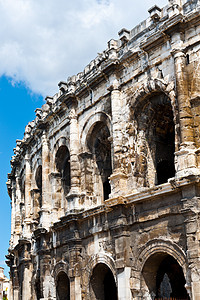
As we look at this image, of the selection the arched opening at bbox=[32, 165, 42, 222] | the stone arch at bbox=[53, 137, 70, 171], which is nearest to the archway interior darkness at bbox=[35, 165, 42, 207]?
the arched opening at bbox=[32, 165, 42, 222]

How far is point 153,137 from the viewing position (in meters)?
14.0

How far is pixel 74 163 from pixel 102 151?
3.32 feet

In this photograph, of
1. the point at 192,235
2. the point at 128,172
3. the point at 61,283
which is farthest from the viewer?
the point at 61,283

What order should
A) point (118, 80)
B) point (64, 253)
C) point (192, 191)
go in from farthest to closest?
1. point (64, 253)
2. point (118, 80)
3. point (192, 191)

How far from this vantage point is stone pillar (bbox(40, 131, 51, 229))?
57.9 ft

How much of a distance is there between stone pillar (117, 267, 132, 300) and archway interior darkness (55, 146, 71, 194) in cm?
576

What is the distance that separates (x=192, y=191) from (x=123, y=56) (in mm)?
5079

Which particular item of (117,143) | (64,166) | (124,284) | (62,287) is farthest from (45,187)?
(124,284)

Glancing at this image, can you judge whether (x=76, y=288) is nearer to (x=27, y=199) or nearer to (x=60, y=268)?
(x=60, y=268)

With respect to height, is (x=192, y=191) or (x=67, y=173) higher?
(x=67, y=173)

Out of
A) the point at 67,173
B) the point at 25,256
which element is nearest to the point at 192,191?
the point at 67,173

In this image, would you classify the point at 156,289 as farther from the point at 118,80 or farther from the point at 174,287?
the point at 118,80

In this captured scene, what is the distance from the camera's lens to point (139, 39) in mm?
14219

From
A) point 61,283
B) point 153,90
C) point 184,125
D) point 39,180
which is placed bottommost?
point 61,283
